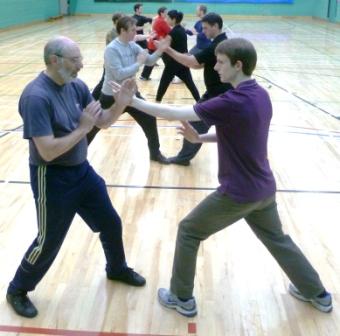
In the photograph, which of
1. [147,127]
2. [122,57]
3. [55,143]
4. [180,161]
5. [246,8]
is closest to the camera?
[55,143]

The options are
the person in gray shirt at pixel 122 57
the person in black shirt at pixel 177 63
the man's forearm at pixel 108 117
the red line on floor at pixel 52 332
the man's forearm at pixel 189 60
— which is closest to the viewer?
the red line on floor at pixel 52 332

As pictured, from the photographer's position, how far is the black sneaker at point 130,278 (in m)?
3.51

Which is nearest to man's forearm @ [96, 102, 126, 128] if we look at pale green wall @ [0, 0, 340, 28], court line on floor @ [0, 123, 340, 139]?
court line on floor @ [0, 123, 340, 139]

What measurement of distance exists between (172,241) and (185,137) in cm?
135

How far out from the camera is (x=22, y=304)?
10.4ft

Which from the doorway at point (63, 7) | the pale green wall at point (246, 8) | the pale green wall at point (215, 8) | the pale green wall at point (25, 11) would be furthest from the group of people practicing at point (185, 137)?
the doorway at point (63, 7)

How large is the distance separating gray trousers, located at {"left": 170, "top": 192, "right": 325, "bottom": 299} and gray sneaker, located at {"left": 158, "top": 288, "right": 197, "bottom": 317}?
0.05m

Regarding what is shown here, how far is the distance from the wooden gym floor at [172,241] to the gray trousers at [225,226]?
0.67ft

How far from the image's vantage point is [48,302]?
10.9 ft

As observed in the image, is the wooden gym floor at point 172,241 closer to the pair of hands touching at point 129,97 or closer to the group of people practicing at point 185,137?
the group of people practicing at point 185,137

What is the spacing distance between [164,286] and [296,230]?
1.44m

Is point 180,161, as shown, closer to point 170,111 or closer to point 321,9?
point 170,111

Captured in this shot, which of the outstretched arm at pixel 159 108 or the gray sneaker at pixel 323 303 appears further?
the gray sneaker at pixel 323 303

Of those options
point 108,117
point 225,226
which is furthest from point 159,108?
point 225,226
